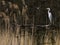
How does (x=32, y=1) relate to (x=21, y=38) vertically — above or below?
above

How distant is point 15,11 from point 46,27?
56 centimetres

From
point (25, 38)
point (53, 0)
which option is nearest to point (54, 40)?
point (25, 38)

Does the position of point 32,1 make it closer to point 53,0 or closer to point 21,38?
point 53,0

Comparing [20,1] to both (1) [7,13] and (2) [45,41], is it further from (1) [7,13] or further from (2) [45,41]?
(2) [45,41]

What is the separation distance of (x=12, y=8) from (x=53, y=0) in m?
0.69

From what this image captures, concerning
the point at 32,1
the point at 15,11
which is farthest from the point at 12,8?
the point at 32,1

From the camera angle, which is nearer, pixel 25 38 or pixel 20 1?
pixel 25 38

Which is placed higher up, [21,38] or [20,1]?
[20,1]

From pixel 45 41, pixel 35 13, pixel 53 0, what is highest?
pixel 53 0

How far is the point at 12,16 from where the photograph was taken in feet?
10.6

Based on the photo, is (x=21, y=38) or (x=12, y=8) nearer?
(x=21, y=38)

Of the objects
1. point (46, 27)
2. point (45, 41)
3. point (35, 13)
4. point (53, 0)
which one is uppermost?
point (53, 0)

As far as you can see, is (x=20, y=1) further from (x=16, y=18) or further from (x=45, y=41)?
(x=45, y=41)

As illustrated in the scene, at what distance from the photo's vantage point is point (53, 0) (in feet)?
11.1
